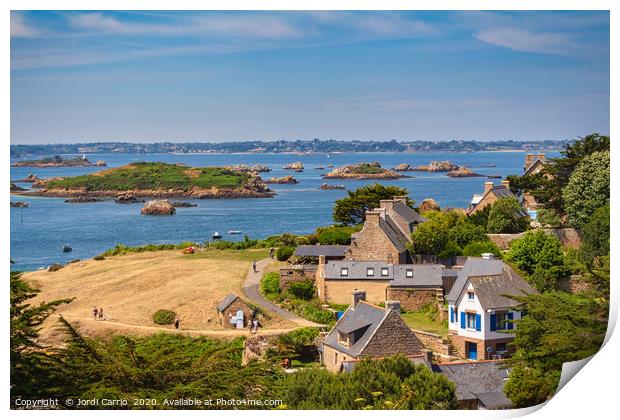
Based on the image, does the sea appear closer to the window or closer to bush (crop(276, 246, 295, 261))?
bush (crop(276, 246, 295, 261))

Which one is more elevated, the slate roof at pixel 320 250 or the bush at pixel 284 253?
the slate roof at pixel 320 250

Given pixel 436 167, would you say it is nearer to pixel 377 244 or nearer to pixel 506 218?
pixel 506 218

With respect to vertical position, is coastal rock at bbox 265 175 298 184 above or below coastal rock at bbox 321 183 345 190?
below

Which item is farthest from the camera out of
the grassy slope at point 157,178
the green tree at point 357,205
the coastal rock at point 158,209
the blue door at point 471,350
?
the grassy slope at point 157,178

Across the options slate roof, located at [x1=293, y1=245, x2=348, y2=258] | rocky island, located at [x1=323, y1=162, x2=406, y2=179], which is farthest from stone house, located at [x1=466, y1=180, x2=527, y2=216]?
rocky island, located at [x1=323, y1=162, x2=406, y2=179]

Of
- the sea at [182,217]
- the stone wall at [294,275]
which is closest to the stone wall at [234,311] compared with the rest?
the stone wall at [294,275]

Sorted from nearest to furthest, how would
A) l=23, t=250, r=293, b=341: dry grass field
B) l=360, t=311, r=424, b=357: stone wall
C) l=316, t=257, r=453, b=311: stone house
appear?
l=360, t=311, r=424, b=357: stone wall < l=316, t=257, r=453, b=311: stone house < l=23, t=250, r=293, b=341: dry grass field

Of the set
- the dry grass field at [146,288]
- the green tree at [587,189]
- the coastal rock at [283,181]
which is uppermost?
the green tree at [587,189]

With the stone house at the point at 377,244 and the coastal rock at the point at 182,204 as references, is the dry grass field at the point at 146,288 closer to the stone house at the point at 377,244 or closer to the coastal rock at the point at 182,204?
the stone house at the point at 377,244
